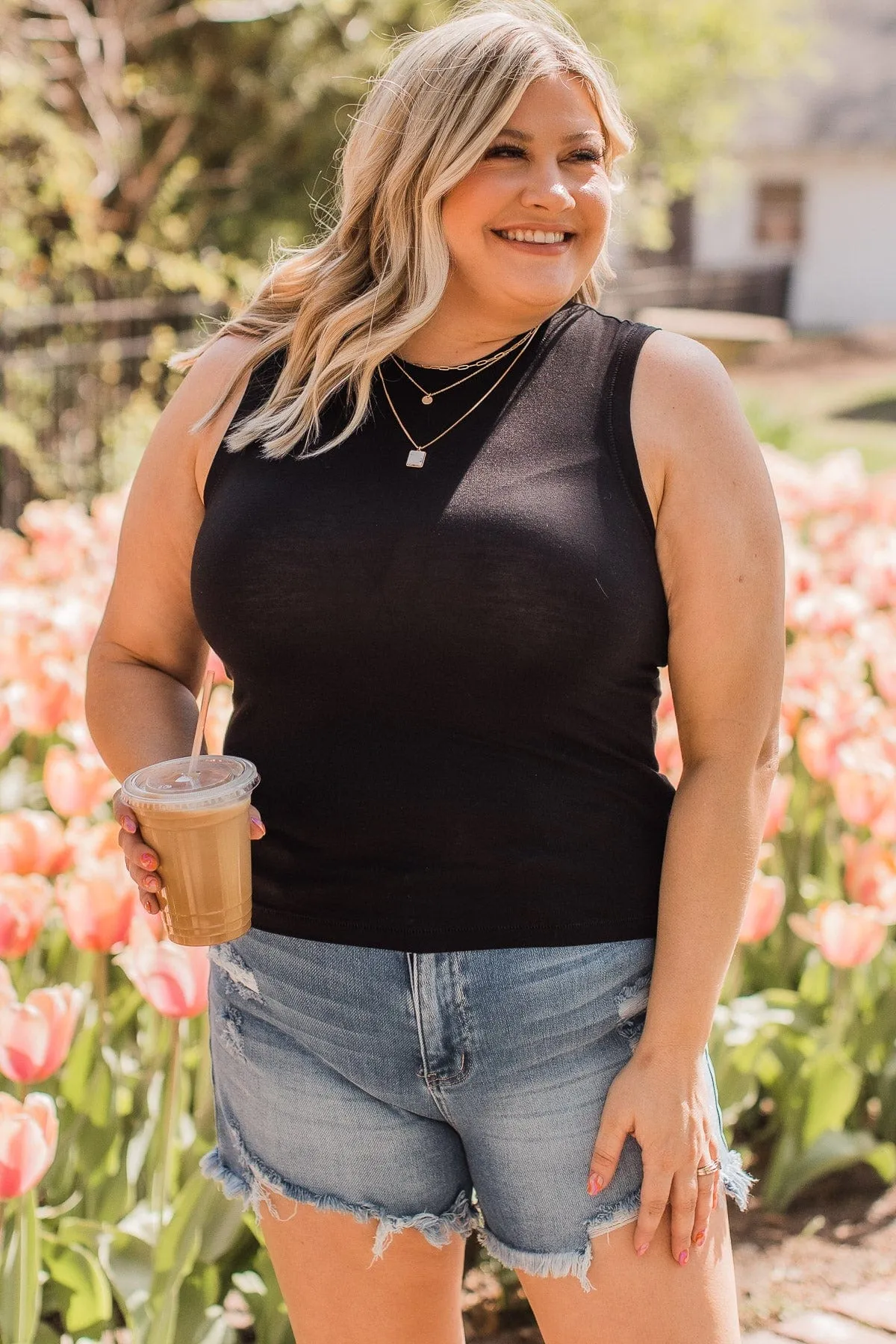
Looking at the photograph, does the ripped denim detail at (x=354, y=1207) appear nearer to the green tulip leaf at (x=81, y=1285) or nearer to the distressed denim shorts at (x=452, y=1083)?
the distressed denim shorts at (x=452, y=1083)

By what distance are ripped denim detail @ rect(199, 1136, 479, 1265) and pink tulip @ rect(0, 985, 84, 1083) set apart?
16.8 inches

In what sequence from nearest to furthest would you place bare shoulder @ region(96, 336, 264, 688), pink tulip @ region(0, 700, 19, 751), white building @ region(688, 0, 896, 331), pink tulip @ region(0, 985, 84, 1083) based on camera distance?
bare shoulder @ region(96, 336, 264, 688) < pink tulip @ region(0, 985, 84, 1083) < pink tulip @ region(0, 700, 19, 751) < white building @ region(688, 0, 896, 331)

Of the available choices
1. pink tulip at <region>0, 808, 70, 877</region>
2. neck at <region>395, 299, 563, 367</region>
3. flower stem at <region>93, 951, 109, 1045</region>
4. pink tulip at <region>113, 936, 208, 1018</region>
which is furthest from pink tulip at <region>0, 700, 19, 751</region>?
neck at <region>395, 299, 563, 367</region>

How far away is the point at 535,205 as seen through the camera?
1.73 m

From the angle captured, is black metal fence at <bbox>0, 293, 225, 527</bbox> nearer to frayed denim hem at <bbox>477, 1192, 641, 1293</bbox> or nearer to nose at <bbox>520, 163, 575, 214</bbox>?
nose at <bbox>520, 163, 575, 214</bbox>

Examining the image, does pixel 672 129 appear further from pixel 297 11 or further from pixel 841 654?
pixel 841 654

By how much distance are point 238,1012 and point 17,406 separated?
6.77 m

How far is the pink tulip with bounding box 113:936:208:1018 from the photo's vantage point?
2223 millimetres

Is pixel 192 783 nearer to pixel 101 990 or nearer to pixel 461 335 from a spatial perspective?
pixel 461 335

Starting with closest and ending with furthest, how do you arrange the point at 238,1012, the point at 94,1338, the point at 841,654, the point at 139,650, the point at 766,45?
the point at 238,1012 → the point at 139,650 → the point at 94,1338 → the point at 841,654 → the point at 766,45

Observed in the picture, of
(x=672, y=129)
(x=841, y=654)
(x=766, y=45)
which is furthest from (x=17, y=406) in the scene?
(x=766, y=45)

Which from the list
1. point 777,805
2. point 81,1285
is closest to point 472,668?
point 81,1285

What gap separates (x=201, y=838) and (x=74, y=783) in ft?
4.18

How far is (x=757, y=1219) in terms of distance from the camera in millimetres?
3018
